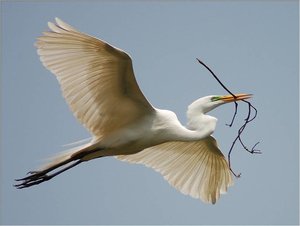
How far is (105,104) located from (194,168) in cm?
170

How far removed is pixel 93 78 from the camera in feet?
22.6

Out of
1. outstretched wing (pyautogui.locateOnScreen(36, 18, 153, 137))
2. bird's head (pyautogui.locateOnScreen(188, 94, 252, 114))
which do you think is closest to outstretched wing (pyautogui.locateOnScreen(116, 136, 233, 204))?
bird's head (pyautogui.locateOnScreen(188, 94, 252, 114))

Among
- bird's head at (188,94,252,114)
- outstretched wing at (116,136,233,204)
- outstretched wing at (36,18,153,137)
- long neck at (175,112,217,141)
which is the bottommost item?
outstretched wing at (116,136,233,204)

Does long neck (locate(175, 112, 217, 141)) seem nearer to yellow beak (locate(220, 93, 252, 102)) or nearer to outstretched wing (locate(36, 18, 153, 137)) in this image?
yellow beak (locate(220, 93, 252, 102))

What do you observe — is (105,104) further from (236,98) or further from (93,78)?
(236,98)

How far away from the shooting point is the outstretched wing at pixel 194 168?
8.20m

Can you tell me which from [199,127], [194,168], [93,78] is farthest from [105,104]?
[194,168]

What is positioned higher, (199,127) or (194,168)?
(199,127)

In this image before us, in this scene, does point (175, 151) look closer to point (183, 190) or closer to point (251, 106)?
point (183, 190)

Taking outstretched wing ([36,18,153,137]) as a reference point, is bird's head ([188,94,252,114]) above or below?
below

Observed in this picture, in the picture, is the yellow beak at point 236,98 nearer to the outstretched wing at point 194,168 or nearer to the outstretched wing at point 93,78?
the outstretched wing at point 93,78

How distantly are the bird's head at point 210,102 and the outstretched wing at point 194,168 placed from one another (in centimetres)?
105

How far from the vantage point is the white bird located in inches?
262

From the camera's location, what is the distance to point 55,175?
7.05 m
